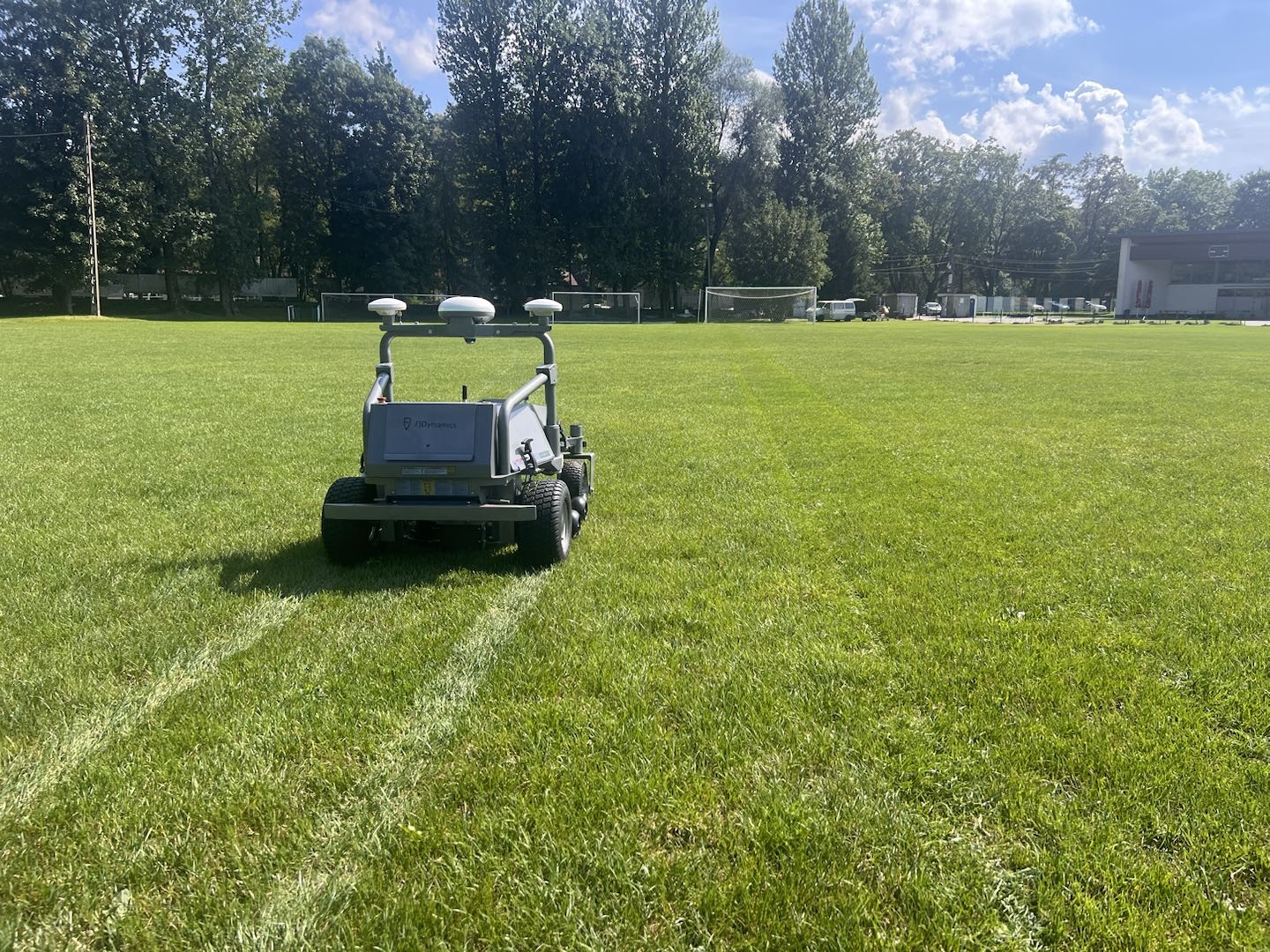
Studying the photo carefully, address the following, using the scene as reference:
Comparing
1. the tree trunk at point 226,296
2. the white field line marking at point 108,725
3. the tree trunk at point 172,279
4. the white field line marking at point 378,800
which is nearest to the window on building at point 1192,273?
the tree trunk at point 226,296

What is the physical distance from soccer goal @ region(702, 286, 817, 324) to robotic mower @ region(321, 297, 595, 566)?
1810 inches

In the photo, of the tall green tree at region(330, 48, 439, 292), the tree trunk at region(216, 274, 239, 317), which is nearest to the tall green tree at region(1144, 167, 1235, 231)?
the tall green tree at region(330, 48, 439, 292)

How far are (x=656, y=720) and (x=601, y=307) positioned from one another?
150 ft

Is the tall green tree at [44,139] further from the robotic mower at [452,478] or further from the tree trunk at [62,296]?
the robotic mower at [452,478]

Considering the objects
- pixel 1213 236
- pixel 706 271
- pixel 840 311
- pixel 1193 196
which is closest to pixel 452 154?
pixel 706 271

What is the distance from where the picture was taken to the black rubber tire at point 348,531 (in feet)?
14.6

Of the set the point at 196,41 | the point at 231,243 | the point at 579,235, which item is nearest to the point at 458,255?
the point at 579,235

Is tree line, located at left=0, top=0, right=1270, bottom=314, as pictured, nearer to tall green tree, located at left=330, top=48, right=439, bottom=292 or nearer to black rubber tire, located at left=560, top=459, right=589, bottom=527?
tall green tree, located at left=330, top=48, right=439, bottom=292

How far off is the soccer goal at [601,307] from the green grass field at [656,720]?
39552mm

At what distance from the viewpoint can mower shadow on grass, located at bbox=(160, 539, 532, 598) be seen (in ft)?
14.2

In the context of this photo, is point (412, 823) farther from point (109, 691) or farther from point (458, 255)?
point (458, 255)

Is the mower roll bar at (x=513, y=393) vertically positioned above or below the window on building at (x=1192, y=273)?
below

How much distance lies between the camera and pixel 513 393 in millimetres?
4664

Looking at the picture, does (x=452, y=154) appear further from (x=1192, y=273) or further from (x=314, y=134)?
(x=1192, y=273)
